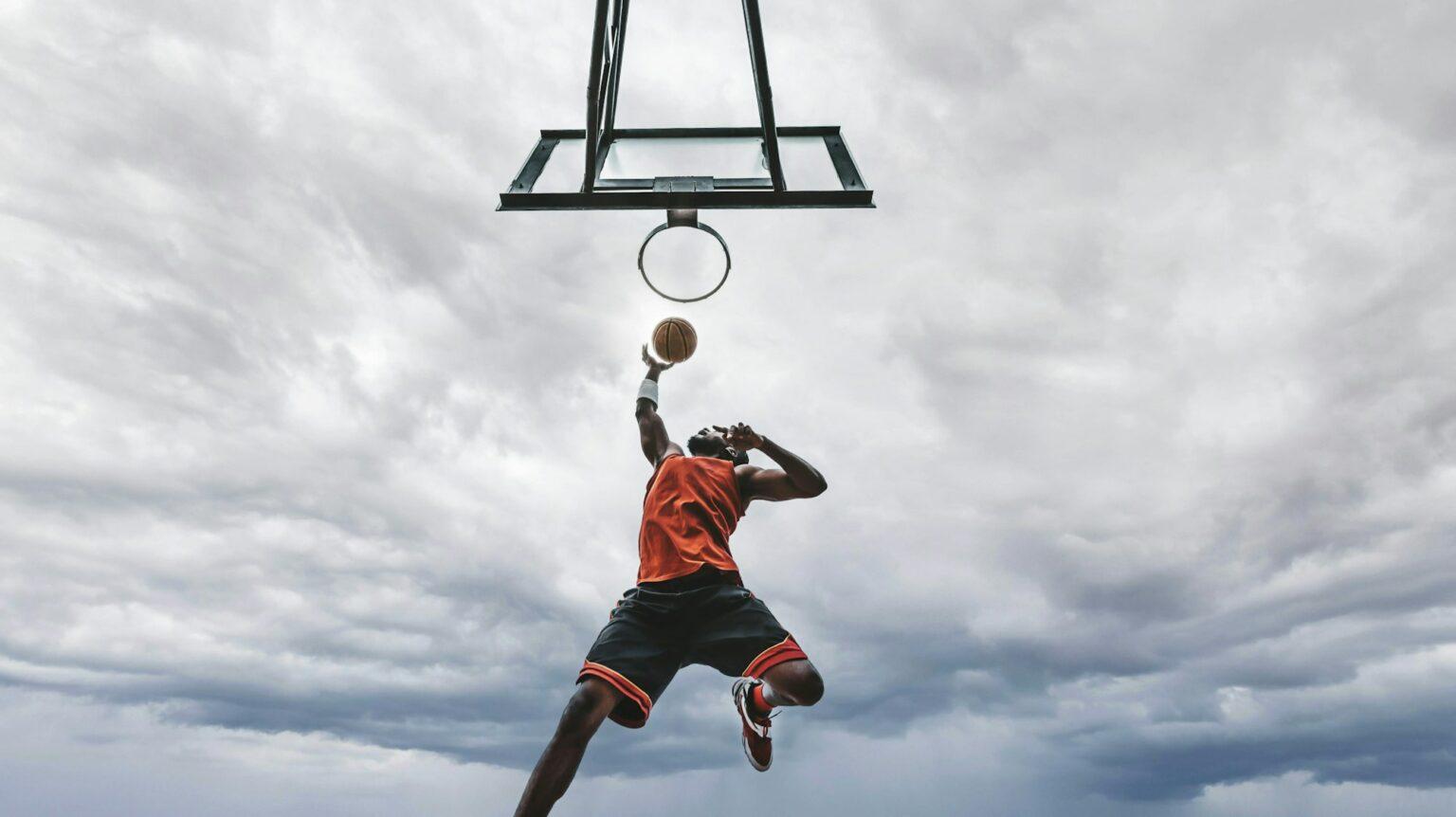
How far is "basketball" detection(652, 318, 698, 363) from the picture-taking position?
8227mm

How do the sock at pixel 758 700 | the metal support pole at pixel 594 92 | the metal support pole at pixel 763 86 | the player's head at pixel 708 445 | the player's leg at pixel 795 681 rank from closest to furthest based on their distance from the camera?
the metal support pole at pixel 594 92
the metal support pole at pixel 763 86
the player's leg at pixel 795 681
the sock at pixel 758 700
the player's head at pixel 708 445

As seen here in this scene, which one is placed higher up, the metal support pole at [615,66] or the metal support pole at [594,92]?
the metal support pole at [615,66]

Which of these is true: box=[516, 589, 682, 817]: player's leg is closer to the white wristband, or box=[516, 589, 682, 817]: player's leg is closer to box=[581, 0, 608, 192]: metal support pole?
the white wristband

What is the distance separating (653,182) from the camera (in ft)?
19.7

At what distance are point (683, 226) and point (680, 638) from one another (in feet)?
9.41

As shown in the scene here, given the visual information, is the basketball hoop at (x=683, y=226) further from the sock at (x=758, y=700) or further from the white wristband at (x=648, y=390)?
the sock at (x=758, y=700)

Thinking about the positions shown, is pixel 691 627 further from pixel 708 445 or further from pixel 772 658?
pixel 708 445

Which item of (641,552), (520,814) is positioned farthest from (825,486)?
(520,814)

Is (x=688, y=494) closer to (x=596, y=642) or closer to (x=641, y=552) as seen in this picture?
(x=641, y=552)

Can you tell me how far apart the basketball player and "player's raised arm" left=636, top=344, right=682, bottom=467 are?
0.56 meters

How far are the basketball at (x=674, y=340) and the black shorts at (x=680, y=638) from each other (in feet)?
8.97

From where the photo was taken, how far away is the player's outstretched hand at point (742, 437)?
21.2 ft

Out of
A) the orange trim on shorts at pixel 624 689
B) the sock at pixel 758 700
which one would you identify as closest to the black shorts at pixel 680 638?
the orange trim on shorts at pixel 624 689

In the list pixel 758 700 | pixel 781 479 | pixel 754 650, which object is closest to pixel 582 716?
pixel 754 650
